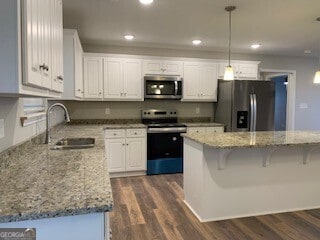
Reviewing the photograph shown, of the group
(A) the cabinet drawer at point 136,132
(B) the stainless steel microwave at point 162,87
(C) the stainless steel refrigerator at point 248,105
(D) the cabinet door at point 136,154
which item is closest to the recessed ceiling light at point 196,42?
(B) the stainless steel microwave at point 162,87

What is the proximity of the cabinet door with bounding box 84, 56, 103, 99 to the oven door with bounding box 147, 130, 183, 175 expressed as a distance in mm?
1226

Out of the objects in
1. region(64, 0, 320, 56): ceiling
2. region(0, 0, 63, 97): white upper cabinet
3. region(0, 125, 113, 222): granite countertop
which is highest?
region(64, 0, 320, 56): ceiling

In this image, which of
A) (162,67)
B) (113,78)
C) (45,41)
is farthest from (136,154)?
(45,41)

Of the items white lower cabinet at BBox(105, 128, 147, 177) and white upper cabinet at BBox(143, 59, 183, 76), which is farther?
white upper cabinet at BBox(143, 59, 183, 76)

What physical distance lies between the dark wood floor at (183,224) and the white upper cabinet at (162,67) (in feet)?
7.57

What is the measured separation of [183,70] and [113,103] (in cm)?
150

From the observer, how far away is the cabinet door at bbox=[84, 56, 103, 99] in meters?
4.37

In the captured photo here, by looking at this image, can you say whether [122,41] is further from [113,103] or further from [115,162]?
[115,162]

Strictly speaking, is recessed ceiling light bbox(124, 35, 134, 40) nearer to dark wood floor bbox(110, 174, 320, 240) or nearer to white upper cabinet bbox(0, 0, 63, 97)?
dark wood floor bbox(110, 174, 320, 240)

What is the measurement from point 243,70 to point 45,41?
4315mm

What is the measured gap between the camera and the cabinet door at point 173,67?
15.4 feet

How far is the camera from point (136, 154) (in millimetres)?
4406

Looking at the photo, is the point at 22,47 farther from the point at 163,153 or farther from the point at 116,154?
the point at 163,153

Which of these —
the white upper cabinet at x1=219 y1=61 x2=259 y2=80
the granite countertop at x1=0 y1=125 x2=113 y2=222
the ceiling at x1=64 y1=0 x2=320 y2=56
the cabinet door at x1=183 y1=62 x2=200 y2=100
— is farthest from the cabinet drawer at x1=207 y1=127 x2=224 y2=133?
the granite countertop at x1=0 y1=125 x2=113 y2=222
